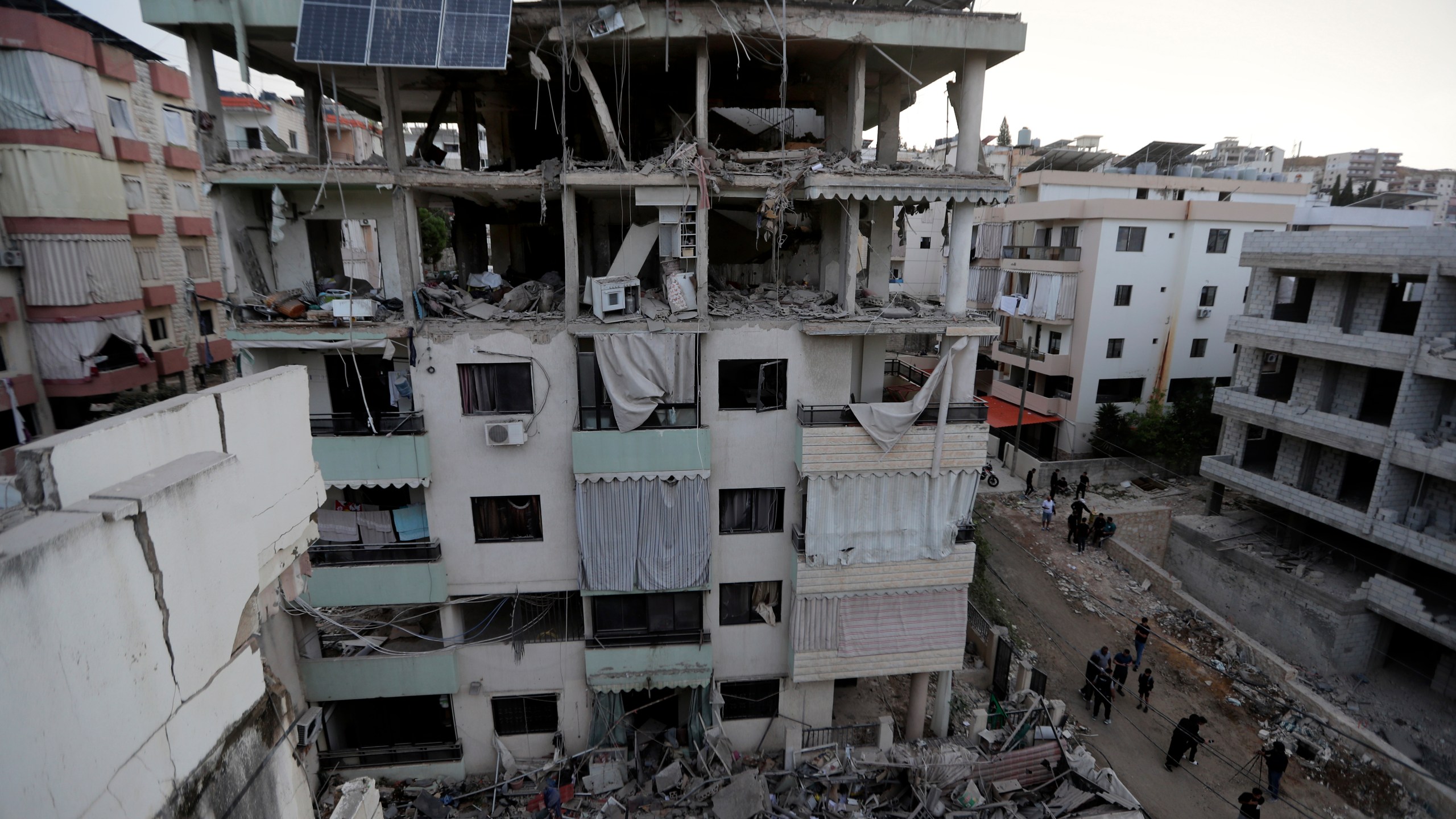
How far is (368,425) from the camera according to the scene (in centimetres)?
1450

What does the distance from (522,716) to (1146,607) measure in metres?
21.3

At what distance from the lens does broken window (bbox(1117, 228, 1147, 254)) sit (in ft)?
103

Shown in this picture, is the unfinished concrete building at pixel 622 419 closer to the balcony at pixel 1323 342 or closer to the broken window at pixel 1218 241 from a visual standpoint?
the balcony at pixel 1323 342

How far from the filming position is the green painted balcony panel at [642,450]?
47.7 ft

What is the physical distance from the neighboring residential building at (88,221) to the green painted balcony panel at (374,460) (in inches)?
289

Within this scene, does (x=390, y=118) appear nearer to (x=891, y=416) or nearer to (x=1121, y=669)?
(x=891, y=416)

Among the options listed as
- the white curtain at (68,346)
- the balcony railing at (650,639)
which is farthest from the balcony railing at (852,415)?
the white curtain at (68,346)

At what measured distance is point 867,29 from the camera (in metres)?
14.1

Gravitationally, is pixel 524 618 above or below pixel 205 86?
below

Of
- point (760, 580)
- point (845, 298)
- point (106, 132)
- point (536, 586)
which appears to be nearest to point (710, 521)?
point (760, 580)

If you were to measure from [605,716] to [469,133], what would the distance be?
52.8ft

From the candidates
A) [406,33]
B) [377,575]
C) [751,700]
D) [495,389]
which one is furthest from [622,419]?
[406,33]

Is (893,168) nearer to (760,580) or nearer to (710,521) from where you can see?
(710,521)

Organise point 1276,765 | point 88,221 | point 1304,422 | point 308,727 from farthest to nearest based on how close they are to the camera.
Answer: point 1304,422
point 88,221
point 1276,765
point 308,727
